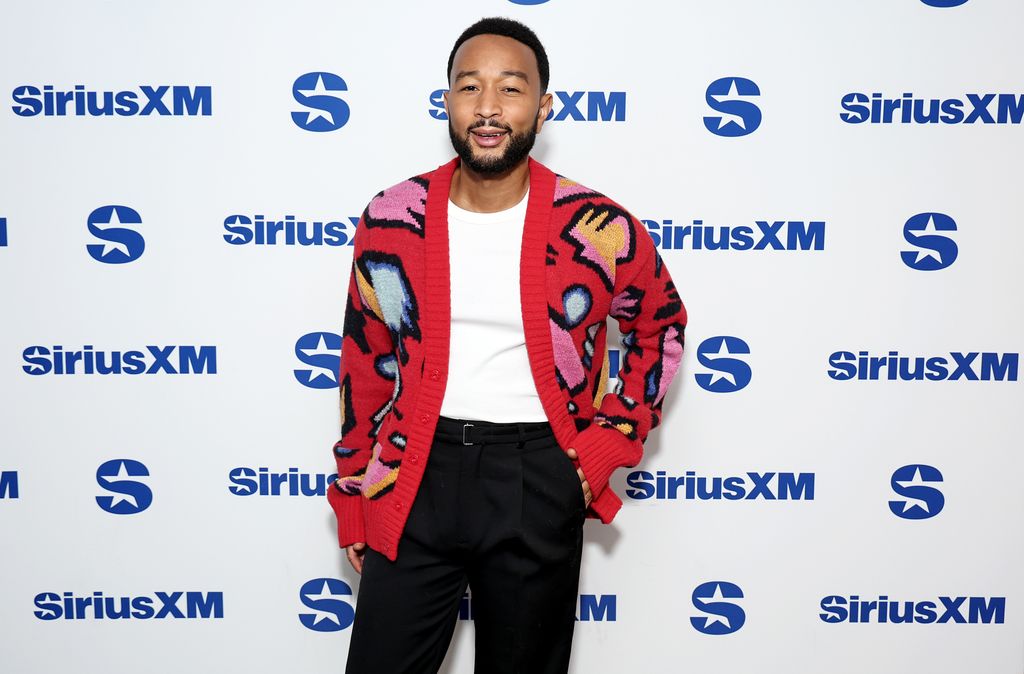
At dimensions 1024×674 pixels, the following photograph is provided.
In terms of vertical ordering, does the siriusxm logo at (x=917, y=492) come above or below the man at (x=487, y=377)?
below

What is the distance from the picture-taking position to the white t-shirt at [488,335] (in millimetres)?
1598

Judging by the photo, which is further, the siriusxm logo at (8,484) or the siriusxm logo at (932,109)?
the siriusxm logo at (8,484)

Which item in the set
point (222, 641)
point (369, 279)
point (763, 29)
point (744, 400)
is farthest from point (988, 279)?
point (222, 641)

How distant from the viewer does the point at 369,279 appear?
1681 millimetres

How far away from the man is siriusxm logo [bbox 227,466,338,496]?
607 mm

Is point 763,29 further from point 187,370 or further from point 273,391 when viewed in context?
point 187,370

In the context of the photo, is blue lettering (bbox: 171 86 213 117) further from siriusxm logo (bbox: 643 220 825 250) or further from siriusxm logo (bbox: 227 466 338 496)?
siriusxm logo (bbox: 643 220 825 250)

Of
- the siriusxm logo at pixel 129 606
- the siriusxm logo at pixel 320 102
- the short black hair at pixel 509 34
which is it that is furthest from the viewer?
the siriusxm logo at pixel 129 606

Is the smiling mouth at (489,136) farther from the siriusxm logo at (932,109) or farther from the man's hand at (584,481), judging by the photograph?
the siriusxm logo at (932,109)

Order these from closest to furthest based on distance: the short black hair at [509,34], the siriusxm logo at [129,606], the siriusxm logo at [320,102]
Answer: the short black hair at [509,34] → the siriusxm logo at [320,102] → the siriusxm logo at [129,606]

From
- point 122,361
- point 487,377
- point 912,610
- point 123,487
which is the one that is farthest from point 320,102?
point 912,610

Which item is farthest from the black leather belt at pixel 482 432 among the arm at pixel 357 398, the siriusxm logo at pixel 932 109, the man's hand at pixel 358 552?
the siriusxm logo at pixel 932 109

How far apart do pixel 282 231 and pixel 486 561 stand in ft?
3.50

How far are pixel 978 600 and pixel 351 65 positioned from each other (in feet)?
7.52
